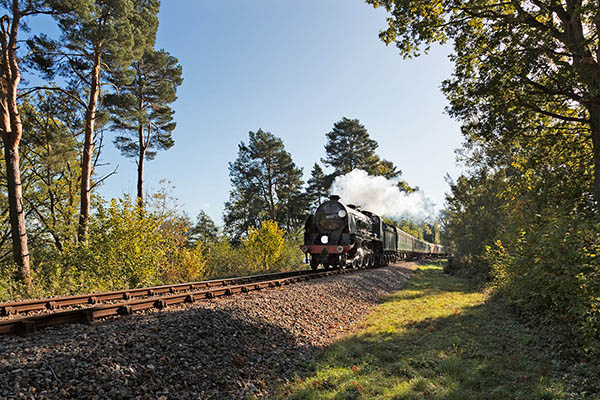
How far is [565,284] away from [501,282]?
6.75 m

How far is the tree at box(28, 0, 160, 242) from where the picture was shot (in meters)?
13.3

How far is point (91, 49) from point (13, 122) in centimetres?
514

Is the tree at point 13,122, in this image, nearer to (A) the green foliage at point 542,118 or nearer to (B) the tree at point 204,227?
(A) the green foliage at point 542,118

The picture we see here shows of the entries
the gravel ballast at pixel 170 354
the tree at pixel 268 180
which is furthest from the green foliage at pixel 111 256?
the tree at pixel 268 180

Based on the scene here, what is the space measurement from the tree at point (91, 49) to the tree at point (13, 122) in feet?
4.30

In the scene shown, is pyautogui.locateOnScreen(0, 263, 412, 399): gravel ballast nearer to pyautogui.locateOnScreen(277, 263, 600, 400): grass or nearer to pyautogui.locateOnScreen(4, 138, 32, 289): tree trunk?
pyautogui.locateOnScreen(277, 263, 600, 400): grass

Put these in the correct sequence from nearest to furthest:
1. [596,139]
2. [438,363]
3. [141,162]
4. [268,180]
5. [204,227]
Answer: [438,363] < [596,139] < [141,162] < [268,180] < [204,227]

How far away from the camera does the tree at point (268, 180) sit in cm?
3738

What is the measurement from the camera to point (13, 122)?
443 inches

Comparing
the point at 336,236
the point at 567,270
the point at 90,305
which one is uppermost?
the point at 336,236

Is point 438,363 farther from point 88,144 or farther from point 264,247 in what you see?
point 264,247

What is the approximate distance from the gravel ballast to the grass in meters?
0.63

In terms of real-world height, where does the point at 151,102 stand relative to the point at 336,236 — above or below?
above

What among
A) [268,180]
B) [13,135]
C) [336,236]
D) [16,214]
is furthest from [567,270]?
[268,180]
